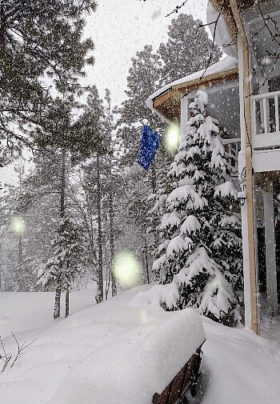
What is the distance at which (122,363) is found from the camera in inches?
105

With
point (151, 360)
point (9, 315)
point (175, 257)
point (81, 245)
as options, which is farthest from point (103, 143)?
point (9, 315)

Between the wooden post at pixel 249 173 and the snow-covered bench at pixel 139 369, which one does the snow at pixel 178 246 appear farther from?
the snow-covered bench at pixel 139 369

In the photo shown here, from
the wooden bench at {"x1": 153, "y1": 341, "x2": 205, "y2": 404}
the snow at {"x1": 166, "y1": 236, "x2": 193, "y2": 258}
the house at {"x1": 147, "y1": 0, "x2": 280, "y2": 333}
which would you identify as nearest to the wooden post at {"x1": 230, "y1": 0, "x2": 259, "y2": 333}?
the house at {"x1": 147, "y1": 0, "x2": 280, "y2": 333}

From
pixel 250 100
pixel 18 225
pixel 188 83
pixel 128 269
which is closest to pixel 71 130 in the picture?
pixel 188 83

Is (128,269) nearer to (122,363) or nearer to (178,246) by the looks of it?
(178,246)

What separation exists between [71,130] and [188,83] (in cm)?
355

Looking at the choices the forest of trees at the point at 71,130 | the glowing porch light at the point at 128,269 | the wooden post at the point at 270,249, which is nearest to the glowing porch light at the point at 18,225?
the forest of trees at the point at 71,130

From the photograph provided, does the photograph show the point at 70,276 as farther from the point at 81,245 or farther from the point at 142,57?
the point at 142,57

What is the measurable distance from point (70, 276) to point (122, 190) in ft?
23.8

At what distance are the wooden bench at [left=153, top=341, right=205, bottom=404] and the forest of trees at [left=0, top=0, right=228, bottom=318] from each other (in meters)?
2.60

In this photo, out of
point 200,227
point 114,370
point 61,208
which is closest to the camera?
point 114,370

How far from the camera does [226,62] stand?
31.9 feet

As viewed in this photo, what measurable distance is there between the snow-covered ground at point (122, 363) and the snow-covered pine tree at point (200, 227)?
91 centimetres

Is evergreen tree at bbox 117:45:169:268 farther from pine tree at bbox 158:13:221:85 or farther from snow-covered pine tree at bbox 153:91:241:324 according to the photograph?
snow-covered pine tree at bbox 153:91:241:324
